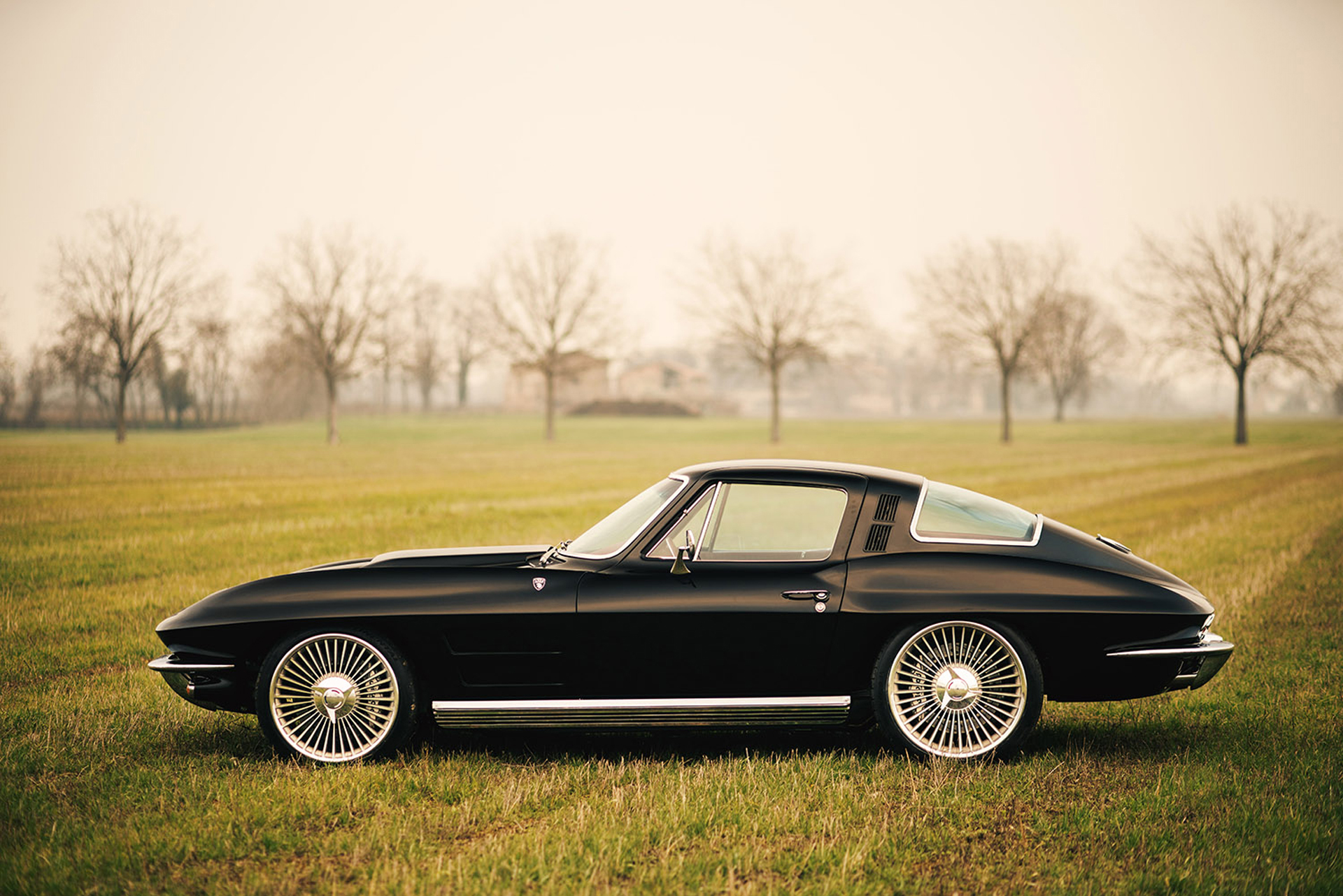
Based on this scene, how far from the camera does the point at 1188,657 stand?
458 centimetres

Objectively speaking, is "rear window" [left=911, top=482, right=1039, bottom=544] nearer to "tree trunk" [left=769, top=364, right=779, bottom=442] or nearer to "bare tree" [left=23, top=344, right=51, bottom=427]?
"tree trunk" [left=769, top=364, right=779, bottom=442]

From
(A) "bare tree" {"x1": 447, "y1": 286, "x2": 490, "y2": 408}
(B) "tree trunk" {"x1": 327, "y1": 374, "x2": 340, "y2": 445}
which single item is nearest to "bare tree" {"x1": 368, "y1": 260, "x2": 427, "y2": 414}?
(B) "tree trunk" {"x1": 327, "y1": 374, "x2": 340, "y2": 445}

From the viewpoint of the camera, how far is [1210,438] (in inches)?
2067

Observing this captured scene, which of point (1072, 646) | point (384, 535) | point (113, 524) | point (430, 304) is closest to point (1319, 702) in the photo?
point (1072, 646)

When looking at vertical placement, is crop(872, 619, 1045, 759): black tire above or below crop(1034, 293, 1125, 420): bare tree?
below

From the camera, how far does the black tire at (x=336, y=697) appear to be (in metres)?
4.57

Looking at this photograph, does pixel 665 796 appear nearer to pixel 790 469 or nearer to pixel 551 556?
pixel 551 556

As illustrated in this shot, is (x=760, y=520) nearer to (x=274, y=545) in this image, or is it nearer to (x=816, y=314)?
(x=274, y=545)

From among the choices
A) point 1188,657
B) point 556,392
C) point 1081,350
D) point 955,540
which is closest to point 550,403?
point 556,392

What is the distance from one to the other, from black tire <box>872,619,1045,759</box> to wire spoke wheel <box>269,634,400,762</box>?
2301mm

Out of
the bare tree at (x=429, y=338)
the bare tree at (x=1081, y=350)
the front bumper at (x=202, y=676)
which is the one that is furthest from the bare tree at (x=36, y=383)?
the bare tree at (x=1081, y=350)

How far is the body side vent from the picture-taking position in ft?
15.6

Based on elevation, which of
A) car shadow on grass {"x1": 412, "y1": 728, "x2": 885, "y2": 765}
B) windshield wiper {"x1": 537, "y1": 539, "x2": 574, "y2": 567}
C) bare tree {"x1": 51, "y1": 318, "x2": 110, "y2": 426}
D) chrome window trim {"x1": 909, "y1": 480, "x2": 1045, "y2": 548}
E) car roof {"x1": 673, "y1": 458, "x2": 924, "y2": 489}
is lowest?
car shadow on grass {"x1": 412, "y1": 728, "x2": 885, "y2": 765}

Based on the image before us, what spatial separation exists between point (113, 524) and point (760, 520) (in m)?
9.40
